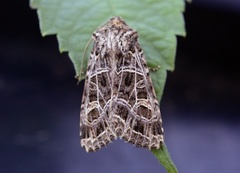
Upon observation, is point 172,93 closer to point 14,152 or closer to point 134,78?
point 14,152

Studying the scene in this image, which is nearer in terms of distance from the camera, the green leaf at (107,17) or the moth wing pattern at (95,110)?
the green leaf at (107,17)

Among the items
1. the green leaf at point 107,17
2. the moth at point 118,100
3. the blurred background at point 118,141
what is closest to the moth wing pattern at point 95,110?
the moth at point 118,100

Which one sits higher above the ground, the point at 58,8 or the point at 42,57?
the point at 58,8

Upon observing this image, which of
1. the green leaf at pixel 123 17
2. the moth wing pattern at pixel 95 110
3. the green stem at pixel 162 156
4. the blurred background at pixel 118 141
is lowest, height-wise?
the blurred background at pixel 118 141

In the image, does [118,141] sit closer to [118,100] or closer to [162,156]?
[118,100]

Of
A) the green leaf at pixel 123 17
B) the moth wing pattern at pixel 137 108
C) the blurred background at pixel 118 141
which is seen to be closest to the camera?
the green leaf at pixel 123 17

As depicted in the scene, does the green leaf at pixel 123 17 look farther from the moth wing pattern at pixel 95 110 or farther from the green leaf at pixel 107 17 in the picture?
the moth wing pattern at pixel 95 110

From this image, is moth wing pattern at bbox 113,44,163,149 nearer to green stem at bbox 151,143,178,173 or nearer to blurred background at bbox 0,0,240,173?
green stem at bbox 151,143,178,173

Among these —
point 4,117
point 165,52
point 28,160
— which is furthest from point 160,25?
point 4,117
